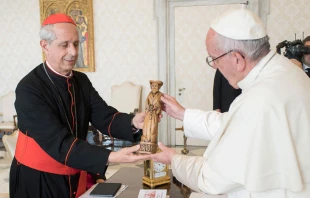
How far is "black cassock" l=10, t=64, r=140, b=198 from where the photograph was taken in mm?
1880

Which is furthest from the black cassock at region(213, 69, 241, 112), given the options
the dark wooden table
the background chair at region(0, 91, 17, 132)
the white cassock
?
the background chair at region(0, 91, 17, 132)

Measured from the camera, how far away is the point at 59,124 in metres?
1.91

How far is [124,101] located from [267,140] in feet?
17.3

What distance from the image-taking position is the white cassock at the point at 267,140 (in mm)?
1371

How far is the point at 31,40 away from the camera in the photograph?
23.7 ft

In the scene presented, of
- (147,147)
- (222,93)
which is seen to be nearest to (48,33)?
(147,147)

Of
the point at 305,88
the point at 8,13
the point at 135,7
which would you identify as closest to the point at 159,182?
the point at 305,88

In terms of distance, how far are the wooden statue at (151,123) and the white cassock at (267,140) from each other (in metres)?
0.49

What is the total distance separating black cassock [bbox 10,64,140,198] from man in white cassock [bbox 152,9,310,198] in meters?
0.67

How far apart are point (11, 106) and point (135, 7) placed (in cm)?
328

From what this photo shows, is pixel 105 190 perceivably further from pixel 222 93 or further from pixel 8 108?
pixel 8 108

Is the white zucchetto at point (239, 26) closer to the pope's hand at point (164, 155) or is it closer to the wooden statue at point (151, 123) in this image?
the wooden statue at point (151, 123)

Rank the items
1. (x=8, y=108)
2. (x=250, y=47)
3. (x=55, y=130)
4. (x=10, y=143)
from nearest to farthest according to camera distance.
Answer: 1. (x=250, y=47)
2. (x=55, y=130)
3. (x=10, y=143)
4. (x=8, y=108)

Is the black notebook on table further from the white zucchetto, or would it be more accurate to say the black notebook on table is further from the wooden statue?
the white zucchetto
